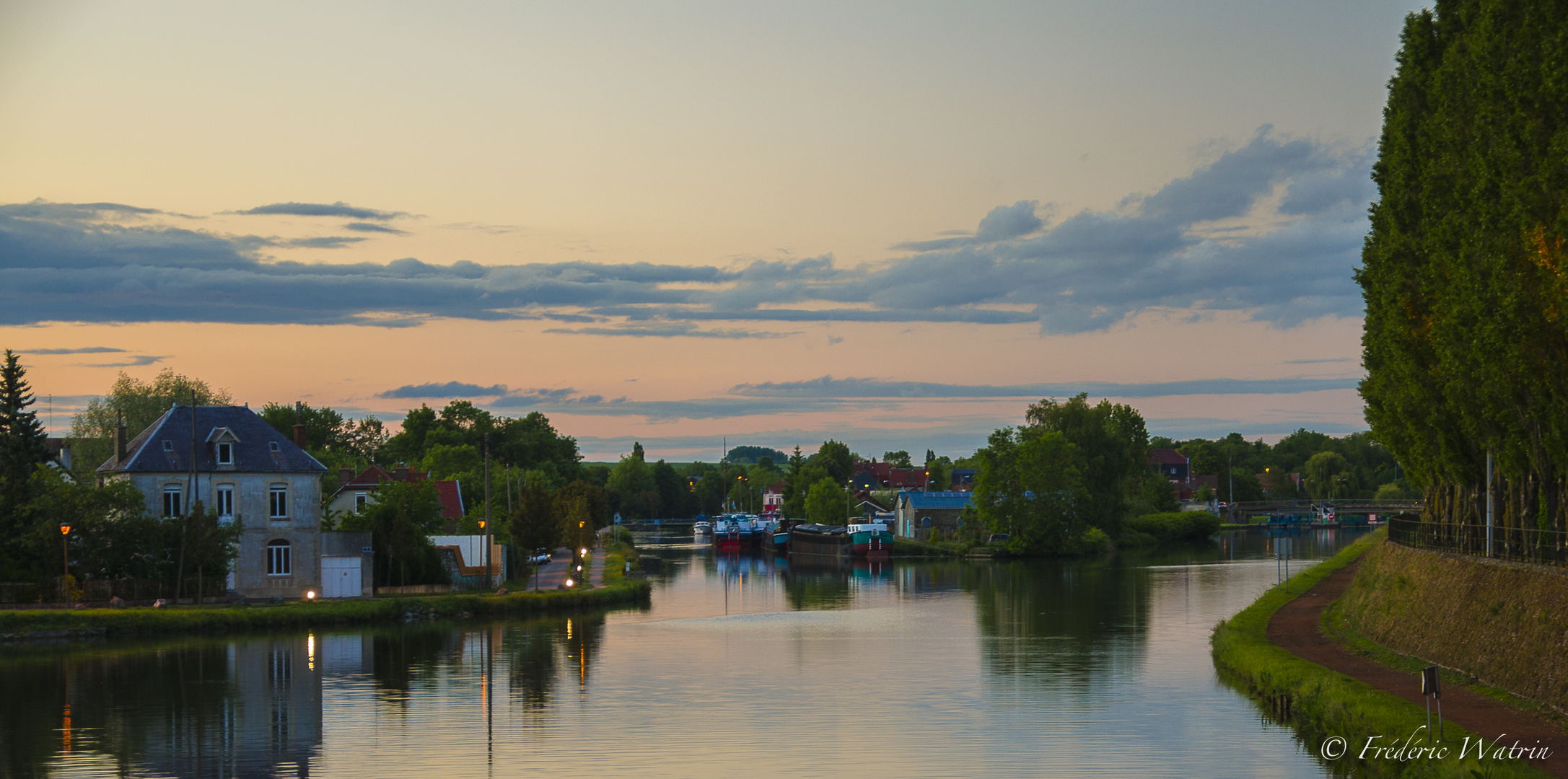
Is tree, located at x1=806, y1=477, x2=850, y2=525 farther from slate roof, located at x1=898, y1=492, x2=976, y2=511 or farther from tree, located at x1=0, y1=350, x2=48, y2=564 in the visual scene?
tree, located at x1=0, y1=350, x2=48, y2=564

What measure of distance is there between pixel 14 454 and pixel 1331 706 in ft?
191

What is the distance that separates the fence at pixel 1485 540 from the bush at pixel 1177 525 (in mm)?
81988

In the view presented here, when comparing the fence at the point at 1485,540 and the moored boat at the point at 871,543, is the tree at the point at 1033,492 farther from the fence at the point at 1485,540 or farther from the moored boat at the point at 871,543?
the fence at the point at 1485,540

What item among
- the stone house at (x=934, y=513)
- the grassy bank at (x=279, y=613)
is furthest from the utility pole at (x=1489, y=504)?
the stone house at (x=934, y=513)

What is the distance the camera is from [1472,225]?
3109cm

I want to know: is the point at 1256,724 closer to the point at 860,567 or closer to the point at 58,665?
the point at 58,665

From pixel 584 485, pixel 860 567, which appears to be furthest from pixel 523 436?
pixel 860 567

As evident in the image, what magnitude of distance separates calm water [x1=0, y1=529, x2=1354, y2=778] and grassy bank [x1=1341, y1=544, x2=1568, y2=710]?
4438 mm

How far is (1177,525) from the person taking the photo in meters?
133

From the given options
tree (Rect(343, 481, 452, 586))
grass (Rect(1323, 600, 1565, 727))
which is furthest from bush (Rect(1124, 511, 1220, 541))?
grass (Rect(1323, 600, 1565, 727))

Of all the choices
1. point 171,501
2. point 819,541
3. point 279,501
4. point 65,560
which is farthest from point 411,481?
point 819,541

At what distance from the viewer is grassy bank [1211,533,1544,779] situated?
20531 mm

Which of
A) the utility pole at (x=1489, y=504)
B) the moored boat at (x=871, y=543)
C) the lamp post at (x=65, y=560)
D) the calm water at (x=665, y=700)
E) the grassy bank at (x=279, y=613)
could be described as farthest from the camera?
the moored boat at (x=871, y=543)

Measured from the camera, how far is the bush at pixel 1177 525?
131 metres
